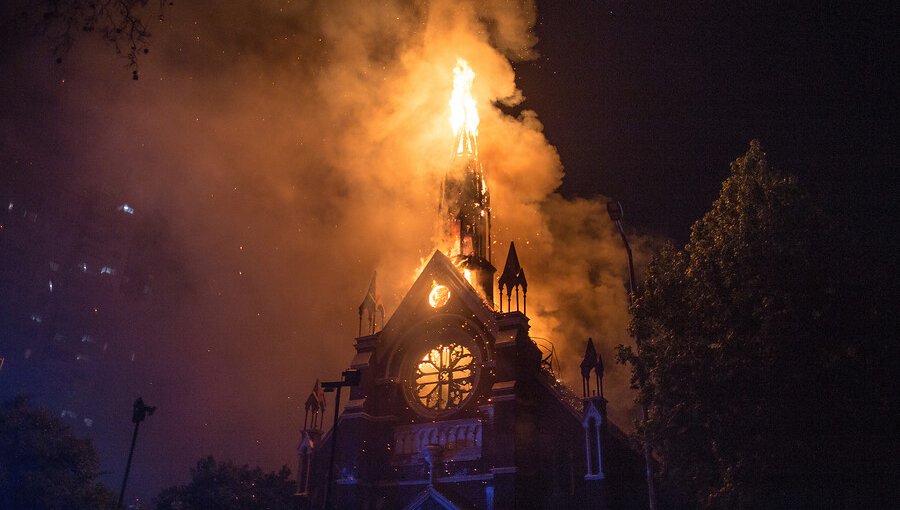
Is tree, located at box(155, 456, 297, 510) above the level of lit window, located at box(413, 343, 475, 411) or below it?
below

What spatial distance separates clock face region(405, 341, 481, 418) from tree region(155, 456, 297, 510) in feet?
35.6

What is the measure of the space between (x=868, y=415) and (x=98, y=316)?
11137 centimetres

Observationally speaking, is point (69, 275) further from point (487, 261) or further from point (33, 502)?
point (487, 261)

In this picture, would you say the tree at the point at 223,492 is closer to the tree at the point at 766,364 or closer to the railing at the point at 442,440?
the railing at the point at 442,440

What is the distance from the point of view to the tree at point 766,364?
744 inches

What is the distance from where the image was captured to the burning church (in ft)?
105

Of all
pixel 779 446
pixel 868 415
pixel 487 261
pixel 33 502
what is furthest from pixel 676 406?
pixel 33 502

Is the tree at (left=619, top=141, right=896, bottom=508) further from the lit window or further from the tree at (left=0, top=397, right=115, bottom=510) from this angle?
the tree at (left=0, top=397, right=115, bottom=510)

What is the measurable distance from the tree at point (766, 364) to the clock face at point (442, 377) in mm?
14374

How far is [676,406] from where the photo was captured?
21.2m

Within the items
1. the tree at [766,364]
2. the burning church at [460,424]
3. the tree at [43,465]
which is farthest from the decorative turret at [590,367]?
the tree at [43,465]

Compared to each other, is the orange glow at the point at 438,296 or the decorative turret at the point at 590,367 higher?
the orange glow at the point at 438,296

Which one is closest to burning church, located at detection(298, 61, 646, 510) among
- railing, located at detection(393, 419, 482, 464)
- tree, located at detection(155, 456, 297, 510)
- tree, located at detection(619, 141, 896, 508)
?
railing, located at detection(393, 419, 482, 464)

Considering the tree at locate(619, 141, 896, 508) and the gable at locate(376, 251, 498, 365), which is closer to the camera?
the tree at locate(619, 141, 896, 508)
